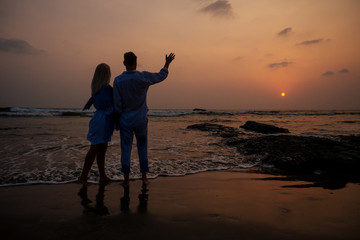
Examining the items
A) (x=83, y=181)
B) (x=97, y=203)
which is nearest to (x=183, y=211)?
(x=97, y=203)

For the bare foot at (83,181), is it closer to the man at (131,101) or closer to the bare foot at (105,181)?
the bare foot at (105,181)

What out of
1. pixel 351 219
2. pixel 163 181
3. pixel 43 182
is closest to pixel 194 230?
pixel 351 219

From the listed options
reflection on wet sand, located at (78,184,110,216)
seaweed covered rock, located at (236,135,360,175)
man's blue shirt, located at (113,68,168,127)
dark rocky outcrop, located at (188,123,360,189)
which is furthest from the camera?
seaweed covered rock, located at (236,135,360,175)

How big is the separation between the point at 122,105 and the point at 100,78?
1.87 feet

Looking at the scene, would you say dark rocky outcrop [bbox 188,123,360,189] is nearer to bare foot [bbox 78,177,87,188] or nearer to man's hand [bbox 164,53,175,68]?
man's hand [bbox 164,53,175,68]

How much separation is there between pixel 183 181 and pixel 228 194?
37.9 inches

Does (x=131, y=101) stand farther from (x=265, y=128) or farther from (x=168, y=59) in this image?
(x=265, y=128)

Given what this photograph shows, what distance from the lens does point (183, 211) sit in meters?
2.39

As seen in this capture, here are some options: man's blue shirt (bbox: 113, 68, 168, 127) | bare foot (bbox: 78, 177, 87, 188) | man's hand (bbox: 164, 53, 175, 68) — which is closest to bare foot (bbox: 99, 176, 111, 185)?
bare foot (bbox: 78, 177, 87, 188)

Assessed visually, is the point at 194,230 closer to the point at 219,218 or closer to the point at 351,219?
the point at 219,218

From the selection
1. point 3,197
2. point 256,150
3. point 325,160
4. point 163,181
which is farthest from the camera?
point 256,150

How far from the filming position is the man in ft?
11.6

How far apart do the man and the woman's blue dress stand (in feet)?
0.49

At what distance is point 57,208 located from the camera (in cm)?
248
